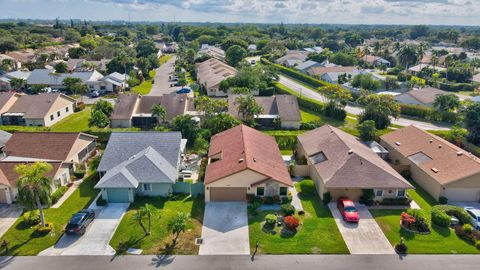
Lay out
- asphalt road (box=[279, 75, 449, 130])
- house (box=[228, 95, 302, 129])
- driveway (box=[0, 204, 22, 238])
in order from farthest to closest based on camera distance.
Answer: asphalt road (box=[279, 75, 449, 130])
house (box=[228, 95, 302, 129])
driveway (box=[0, 204, 22, 238])

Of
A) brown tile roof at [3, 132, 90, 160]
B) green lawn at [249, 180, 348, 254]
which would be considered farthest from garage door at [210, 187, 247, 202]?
brown tile roof at [3, 132, 90, 160]

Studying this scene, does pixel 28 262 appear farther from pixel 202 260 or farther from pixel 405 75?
pixel 405 75

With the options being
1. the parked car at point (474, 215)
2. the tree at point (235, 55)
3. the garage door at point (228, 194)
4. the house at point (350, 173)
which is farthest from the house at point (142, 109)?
the tree at point (235, 55)

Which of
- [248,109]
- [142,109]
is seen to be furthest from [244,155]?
[142,109]

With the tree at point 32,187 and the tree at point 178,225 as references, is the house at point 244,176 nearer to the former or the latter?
the tree at point 178,225

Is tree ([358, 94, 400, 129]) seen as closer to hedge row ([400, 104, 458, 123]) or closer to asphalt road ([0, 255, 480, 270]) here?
hedge row ([400, 104, 458, 123])

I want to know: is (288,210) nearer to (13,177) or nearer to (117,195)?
(117,195)

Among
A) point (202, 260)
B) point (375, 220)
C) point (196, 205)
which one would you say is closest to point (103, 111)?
point (196, 205)
